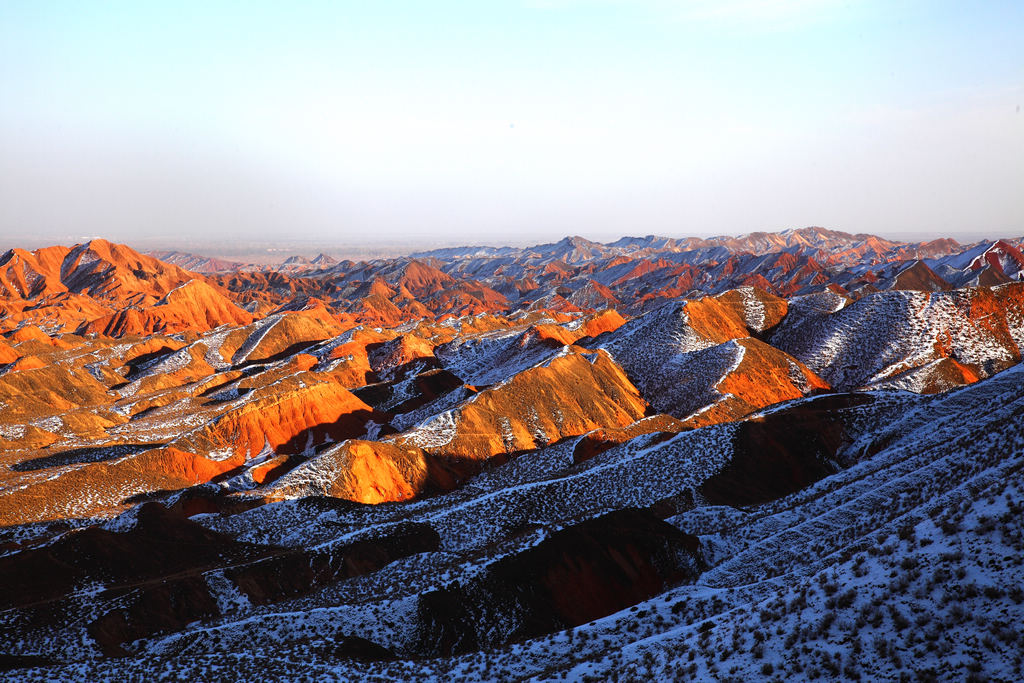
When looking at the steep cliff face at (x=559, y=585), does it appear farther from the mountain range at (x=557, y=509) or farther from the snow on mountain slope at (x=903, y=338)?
the snow on mountain slope at (x=903, y=338)

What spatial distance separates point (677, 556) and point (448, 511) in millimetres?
15903

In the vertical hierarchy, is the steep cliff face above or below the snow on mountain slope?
below

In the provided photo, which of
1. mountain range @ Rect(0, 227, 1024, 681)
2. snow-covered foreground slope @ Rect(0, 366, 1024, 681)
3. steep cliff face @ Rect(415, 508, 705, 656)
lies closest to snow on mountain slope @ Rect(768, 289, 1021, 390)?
mountain range @ Rect(0, 227, 1024, 681)

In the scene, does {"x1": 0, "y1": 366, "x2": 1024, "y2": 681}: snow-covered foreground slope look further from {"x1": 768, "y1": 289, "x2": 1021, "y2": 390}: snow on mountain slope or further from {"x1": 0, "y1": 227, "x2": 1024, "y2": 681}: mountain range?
{"x1": 768, "y1": 289, "x2": 1021, "y2": 390}: snow on mountain slope

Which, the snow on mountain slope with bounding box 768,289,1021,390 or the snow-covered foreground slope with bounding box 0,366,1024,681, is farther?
the snow on mountain slope with bounding box 768,289,1021,390

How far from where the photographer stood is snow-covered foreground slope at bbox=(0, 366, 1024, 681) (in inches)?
514

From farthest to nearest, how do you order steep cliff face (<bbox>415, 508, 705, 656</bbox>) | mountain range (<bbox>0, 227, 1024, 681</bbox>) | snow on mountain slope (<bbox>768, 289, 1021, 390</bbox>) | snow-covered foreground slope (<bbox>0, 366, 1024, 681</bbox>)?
snow on mountain slope (<bbox>768, 289, 1021, 390</bbox>) → steep cliff face (<bbox>415, 508, 705, 656</bbox>) → mountain range (<bbox>0, 227, 1024, 681</bbox>) → snow-covered foreground slope (<bbox>0, 366, 1024, 681</bbox>)

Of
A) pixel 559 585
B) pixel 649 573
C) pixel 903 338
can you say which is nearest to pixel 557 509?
pixel 559 585

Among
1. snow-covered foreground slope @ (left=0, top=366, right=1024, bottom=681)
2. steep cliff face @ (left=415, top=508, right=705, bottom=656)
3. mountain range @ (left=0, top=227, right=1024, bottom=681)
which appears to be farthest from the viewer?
steep cliff face @ (left=415, top=508, right=705, bottom=656)

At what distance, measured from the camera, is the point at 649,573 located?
95.3 ft

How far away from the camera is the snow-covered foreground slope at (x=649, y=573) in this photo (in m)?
13.1

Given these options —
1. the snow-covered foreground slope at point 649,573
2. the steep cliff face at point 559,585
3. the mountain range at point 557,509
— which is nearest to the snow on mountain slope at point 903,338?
the mountain range at point 557,509

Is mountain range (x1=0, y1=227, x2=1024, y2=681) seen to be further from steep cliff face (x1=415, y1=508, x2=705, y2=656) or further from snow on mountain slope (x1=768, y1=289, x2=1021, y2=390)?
snow on mountain slope (x1=768, y1=289, x2=1021, y2=390)

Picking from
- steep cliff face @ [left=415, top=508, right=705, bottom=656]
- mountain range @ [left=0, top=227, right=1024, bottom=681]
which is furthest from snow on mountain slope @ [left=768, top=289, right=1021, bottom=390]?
steep cliff face @ [left=415, top=508, right=705, bottom=656]
